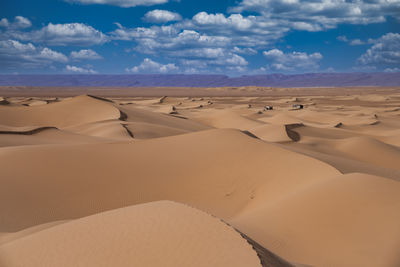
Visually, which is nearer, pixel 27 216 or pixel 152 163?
pixel 27 216

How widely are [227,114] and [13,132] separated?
16.7m

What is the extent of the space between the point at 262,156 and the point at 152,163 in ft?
8.89

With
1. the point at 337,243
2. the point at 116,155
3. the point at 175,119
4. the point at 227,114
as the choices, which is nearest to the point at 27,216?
the point at 116,155

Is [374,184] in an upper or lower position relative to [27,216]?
upper

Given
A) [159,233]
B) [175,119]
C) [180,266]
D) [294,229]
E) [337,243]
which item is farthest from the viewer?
[175,119]

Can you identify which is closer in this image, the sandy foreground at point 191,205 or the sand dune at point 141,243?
the sand dune at point 141,243

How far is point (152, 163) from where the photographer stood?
9.64 m

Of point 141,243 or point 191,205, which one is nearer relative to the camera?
point 141,243

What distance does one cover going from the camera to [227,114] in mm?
28484

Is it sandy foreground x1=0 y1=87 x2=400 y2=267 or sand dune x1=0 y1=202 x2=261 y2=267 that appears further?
sandy foreground x1=0 y1=87 x2=400 y2=267

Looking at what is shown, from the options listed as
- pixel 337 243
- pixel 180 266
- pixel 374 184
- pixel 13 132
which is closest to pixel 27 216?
pixel 180 266

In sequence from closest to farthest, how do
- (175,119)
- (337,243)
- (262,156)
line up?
(337,243)
(262,156)
(175,119)

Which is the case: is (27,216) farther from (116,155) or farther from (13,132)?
(13,132)

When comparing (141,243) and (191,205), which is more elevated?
(141,243)
